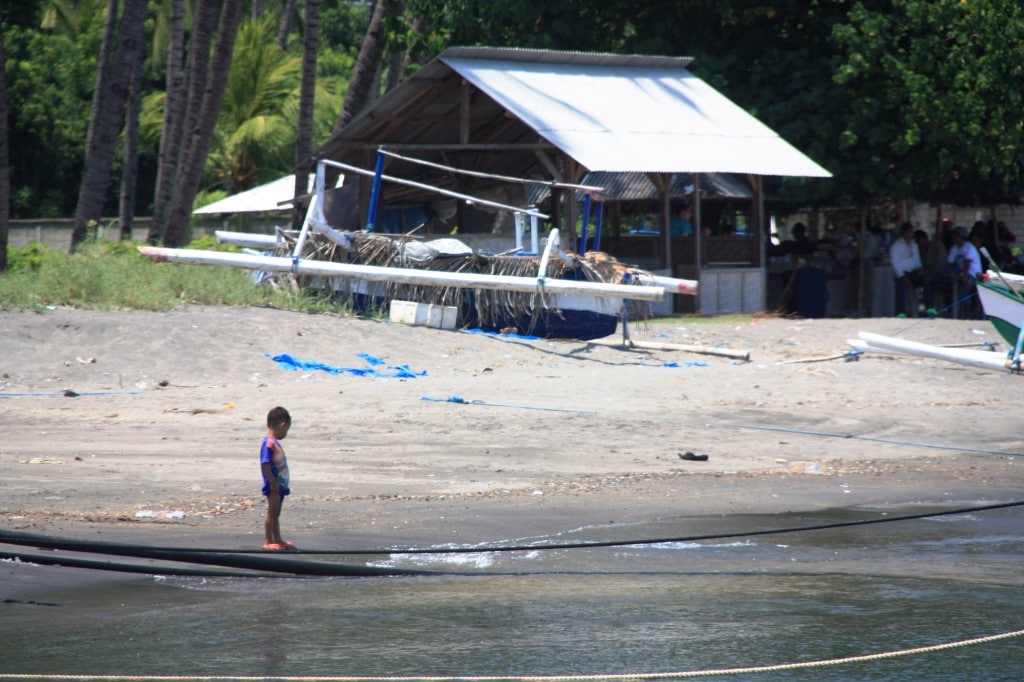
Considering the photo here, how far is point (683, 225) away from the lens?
22141 mm

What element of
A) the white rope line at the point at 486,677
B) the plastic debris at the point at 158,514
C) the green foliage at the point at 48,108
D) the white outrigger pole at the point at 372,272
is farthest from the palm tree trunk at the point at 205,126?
the green foliage at the point at 48,108

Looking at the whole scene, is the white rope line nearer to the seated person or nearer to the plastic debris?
the plastic debris

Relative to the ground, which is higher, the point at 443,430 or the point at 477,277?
the point at 477,277

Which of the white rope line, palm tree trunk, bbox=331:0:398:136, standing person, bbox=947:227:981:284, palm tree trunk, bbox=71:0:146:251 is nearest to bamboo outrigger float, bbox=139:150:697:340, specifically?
palm tree trunk, bbox=71:0:146:251

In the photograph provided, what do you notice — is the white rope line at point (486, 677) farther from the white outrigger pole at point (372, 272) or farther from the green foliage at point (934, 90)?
the green foliage at point (934, 90)

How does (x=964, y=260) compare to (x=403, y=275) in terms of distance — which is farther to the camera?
(x=964, y=260)

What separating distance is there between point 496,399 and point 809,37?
14.1 m

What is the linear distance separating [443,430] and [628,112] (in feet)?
35.7

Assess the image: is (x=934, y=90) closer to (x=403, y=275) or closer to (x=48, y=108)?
(x=403, y=275)

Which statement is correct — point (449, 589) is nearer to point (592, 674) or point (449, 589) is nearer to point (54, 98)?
point (592, 674)

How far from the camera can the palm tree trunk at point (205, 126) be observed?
1912cm

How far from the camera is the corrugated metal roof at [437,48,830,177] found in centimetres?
1875

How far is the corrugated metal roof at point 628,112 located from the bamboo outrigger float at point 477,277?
2074 mm

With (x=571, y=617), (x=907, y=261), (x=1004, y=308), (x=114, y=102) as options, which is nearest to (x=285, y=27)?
(x=114, y=102)
